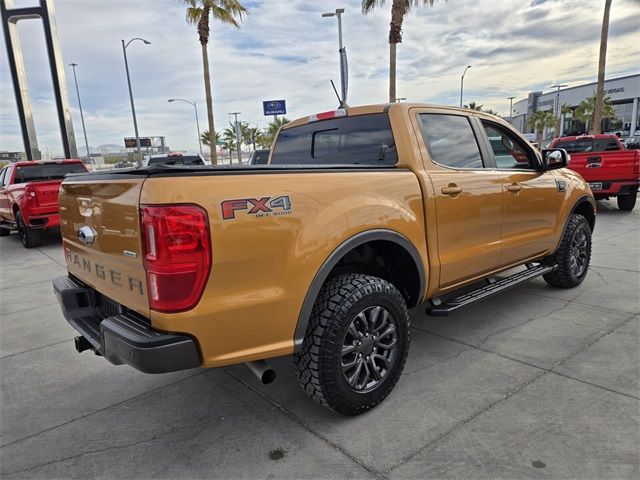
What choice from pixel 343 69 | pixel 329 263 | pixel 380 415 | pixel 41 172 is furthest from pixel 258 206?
pixel 343 69

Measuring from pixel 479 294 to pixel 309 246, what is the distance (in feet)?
5.95

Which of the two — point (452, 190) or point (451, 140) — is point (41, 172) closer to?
point (451, 140)

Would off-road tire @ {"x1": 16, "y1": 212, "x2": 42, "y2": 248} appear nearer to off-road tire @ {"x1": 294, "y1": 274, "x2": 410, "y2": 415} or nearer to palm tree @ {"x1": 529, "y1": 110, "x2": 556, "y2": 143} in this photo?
off-road tire @ {"x1": 294, "y1": 274, "x2": 410, "y2": 415}

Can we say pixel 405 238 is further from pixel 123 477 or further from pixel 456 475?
pixel 123 477

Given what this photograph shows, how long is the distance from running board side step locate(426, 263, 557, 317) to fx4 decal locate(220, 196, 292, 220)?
61.2 inches

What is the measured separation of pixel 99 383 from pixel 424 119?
119 inches

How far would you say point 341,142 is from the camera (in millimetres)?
3590

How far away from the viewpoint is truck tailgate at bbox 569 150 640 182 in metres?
9.72

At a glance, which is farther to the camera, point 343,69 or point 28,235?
point 343,69

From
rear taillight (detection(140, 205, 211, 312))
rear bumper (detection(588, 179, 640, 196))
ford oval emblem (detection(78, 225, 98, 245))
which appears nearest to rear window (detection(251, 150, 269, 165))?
rear bumper (detection(588, 179, 640, 196))

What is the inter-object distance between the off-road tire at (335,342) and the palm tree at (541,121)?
70.9 meters

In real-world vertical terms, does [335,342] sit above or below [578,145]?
below

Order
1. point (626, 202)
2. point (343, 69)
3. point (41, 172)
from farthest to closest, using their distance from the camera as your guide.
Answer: point (343, 69)
point (626, 202)
point (41, 172)

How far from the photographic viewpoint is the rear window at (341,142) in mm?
3283
